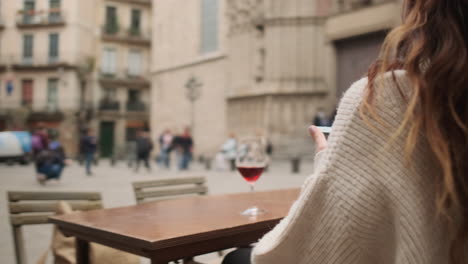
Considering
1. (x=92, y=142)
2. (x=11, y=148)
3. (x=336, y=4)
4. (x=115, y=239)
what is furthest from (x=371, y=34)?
(x=115, y=239)

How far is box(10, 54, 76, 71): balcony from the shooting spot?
4.11 metres

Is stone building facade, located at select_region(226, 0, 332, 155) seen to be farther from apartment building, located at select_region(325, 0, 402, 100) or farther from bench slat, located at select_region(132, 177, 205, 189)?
bench slat, located at select_region(132, 177, 205, 189)

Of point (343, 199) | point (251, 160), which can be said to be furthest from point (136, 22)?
point (343, 199)

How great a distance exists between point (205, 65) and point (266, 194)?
23556mm

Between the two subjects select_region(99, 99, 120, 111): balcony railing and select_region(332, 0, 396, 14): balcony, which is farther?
select_region(332, 0, 396, 14): balcony

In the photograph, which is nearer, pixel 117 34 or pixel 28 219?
pixel 28 219

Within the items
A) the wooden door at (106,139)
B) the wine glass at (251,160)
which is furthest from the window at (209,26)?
the wine glass at (251,160)

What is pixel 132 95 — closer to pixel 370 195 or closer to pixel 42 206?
pixel 42 206

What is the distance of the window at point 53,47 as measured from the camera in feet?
15.2

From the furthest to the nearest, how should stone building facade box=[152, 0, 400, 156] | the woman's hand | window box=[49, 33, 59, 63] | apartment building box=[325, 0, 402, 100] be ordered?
1. stone building facade box=[152, 0, 400, 156]
2. apartment building box=[325, 0, 402, 100]
3. window box=[49, 33, 59, 63]
4. the woman's hand

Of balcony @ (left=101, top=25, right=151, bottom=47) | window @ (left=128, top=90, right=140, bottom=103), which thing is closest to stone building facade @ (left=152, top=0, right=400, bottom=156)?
window @ (left=128, top=90, right=140, bottom=103)

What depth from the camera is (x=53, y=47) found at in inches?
187

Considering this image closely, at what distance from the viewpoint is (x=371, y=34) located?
17.0 metres

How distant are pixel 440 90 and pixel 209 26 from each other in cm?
2533
